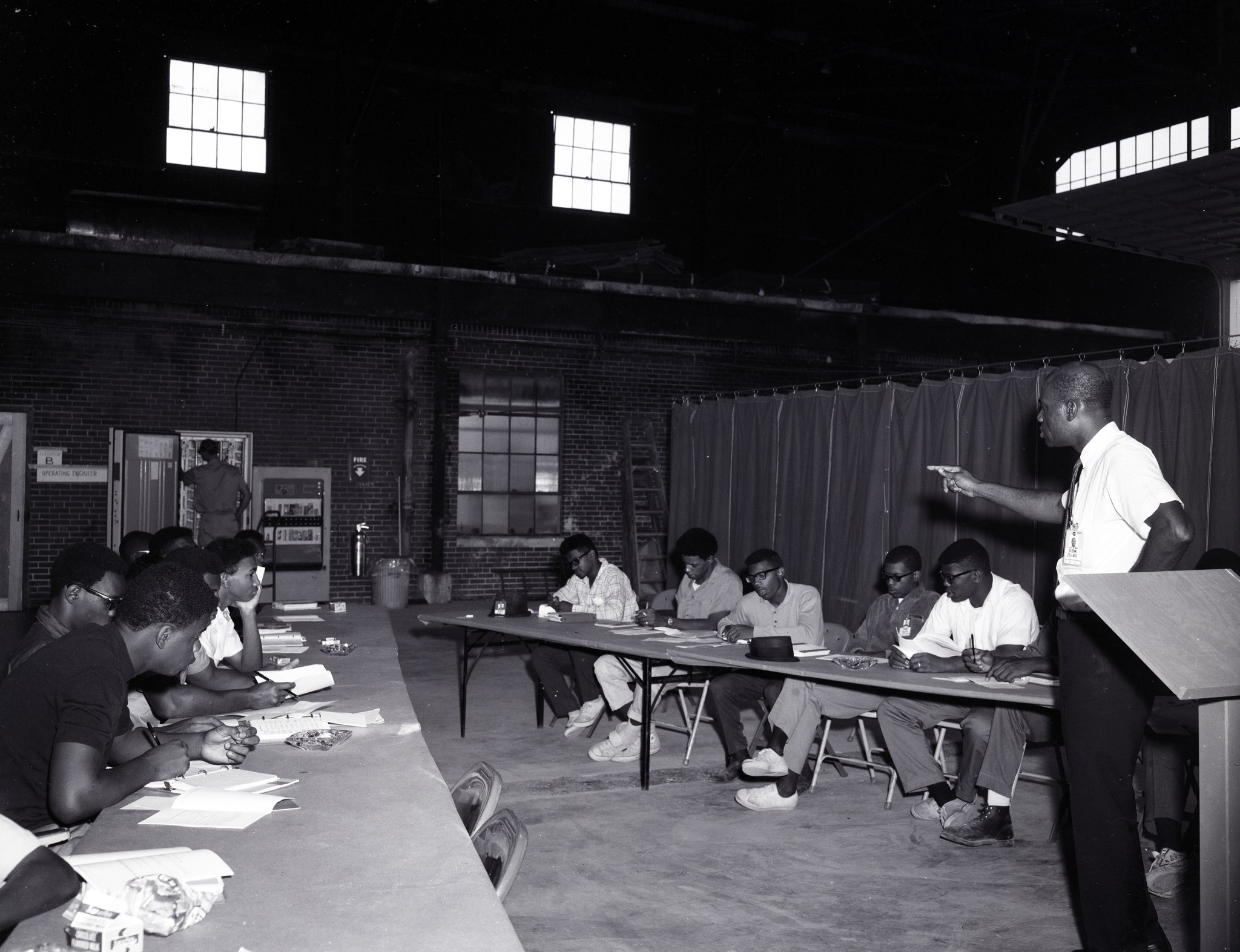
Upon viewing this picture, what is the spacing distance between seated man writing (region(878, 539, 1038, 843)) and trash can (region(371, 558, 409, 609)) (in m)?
7.81

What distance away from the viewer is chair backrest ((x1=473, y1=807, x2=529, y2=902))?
2.37 metres

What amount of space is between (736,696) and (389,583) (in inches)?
275

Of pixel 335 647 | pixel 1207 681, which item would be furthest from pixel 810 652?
pixel 1207 681

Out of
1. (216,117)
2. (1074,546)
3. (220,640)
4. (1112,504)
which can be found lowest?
(220,640)

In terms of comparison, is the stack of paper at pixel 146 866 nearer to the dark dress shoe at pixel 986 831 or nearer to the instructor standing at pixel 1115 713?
the instructor standing at pixel 1115 713

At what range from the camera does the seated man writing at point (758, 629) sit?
5918 mm

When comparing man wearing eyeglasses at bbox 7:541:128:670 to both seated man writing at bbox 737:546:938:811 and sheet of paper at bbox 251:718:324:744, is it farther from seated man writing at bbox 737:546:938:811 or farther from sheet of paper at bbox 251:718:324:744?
seated man writing at bbox 737:546:938:811

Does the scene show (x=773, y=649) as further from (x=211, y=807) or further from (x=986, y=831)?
(x=211, y=807)

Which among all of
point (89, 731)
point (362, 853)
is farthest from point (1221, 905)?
point (89, 731)

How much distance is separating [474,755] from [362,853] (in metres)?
4.10

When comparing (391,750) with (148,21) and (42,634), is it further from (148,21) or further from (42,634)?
(148,21)

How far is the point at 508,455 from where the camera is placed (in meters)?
13.1

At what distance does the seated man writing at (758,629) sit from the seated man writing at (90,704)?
3.58 meters

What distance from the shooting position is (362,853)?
2.38 m
